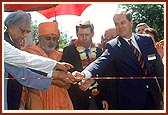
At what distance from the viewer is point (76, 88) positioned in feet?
28.8

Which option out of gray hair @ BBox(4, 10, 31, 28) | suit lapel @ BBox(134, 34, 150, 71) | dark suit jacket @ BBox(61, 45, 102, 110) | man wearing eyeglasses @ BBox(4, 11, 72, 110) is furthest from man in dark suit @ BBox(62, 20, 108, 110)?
gray hair @ BBox(4, 10, 31, 28)

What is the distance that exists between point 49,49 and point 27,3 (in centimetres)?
56

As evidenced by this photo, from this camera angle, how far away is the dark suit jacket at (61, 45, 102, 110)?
8766mm

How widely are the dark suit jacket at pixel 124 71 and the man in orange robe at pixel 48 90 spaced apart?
0.40 meters

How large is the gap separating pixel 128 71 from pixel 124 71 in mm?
44

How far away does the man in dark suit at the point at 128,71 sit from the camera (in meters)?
8.78

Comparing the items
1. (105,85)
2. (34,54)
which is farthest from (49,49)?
(105,85)

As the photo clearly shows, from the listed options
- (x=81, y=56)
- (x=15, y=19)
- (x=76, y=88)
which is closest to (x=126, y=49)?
(x=81, y=56)

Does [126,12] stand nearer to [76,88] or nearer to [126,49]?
[126,49]

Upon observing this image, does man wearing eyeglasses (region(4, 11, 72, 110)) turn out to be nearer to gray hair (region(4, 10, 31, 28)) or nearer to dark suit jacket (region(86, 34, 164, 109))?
gray hair (region(4, 10, 31, 28))

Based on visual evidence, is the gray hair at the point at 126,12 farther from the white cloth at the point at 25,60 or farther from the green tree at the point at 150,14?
the white cloth at the point at 25,60

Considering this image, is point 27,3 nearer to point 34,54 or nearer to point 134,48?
point 34,54

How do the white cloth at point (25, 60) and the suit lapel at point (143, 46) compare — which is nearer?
the white cloth at point (25, 60)

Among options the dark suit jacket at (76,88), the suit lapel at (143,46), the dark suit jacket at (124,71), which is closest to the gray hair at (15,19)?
the dark suit jacket at (76,88)
